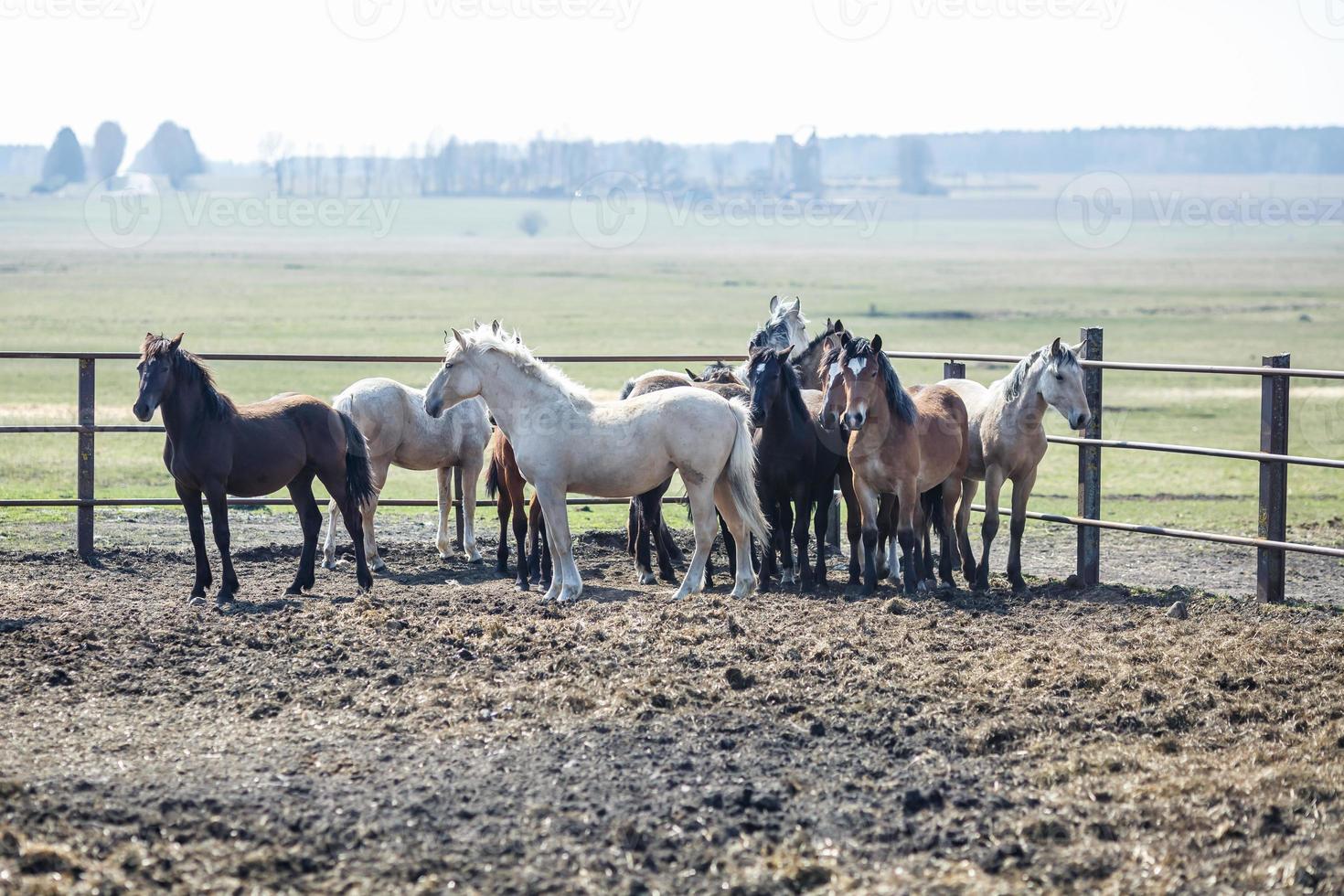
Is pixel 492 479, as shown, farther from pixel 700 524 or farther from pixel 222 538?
pixel 222 538

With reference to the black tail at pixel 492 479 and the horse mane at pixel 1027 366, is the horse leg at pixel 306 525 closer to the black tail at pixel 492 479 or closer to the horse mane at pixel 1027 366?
the black tail at pixel 492 479

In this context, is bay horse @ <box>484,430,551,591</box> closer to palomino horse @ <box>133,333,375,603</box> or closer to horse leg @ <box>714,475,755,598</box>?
palomino horse @ <box>133,333,375,603</box>

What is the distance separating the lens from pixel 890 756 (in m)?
5.29

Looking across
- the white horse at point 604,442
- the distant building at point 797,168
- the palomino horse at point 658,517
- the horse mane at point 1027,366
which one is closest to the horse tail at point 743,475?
the white horse at point 604,442

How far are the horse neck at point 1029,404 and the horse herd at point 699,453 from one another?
0.01 meters

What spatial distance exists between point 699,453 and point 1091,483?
2.86 meters

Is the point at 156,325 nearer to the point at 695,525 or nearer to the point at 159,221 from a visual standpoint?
the point at 695,525

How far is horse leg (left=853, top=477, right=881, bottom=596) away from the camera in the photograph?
8906 mm

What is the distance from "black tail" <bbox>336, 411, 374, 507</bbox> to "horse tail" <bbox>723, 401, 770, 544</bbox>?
2.40 meters

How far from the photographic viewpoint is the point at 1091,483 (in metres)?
9.47

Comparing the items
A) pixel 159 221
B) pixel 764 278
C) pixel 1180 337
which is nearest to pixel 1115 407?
pixel 1180 337

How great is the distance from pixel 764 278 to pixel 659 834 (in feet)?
262

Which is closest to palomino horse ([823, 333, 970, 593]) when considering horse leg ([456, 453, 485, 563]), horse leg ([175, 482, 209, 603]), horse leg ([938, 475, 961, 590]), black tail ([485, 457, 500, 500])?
horse leg ([938, 475, 961, 590])

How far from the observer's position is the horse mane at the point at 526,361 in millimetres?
8914
